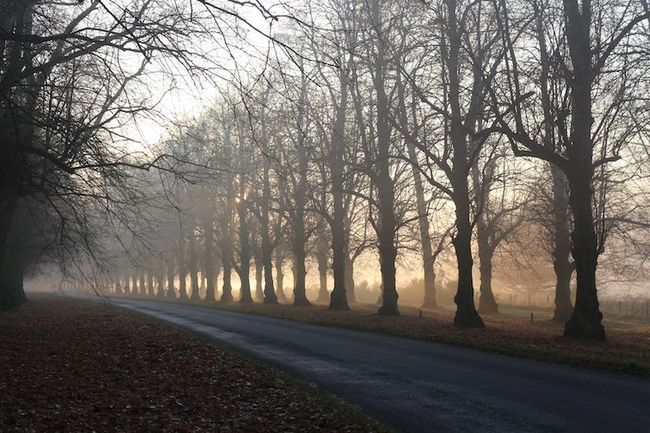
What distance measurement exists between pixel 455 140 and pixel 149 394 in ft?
58.6

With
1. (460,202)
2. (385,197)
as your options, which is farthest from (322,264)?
(460,202)

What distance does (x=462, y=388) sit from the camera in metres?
10.3

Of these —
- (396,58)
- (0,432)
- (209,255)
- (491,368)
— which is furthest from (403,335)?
(209,255)

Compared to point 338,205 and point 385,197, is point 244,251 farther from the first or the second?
point 385,197

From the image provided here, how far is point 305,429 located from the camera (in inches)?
297

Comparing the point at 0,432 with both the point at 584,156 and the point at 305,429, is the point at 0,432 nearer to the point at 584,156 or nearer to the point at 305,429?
the point at 305,429

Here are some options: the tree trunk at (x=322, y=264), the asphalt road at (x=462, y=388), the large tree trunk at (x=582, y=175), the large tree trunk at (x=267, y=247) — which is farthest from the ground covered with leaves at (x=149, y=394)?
the tree trunk at (x=322, y=264)

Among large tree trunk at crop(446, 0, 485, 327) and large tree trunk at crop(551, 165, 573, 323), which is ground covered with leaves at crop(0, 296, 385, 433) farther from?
large tree trunk at crop(551, 165, 573, 323)

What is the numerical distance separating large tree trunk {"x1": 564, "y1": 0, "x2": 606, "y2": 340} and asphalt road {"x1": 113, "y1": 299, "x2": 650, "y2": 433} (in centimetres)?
461

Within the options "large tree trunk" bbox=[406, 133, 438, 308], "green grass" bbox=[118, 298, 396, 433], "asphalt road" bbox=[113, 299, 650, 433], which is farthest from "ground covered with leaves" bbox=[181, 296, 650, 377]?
"large tree trunk" bbox=[406, 133, 438, 308]

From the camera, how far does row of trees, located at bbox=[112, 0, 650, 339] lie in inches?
724

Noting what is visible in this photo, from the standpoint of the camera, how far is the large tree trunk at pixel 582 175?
1820 centimetres

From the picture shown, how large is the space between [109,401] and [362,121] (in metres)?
23.9

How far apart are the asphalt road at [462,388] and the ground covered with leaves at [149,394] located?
2.98ft
